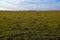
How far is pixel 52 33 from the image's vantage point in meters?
15.2

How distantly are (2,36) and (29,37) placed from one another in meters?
2.12

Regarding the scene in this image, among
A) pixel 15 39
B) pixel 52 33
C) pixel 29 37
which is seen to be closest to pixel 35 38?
pixel 29 37

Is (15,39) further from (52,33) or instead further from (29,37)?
(52,33)

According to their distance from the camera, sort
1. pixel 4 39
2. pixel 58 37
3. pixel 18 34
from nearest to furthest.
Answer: pixel 4 39 → pixel 58 37 → pixel 18 34

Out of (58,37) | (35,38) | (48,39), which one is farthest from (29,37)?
(58,37)

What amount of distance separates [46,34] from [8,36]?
10.3 feet

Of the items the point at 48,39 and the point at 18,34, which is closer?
the point at 48,39

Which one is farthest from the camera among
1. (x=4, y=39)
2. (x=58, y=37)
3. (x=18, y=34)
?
(x=18, y=34)

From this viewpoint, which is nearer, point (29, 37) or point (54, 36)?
point (29, 37)

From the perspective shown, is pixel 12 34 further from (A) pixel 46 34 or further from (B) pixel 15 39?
(A) pixel 46 34

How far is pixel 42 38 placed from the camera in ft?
43.9

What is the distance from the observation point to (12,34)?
14.6 m

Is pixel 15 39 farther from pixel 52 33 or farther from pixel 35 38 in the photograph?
pixel 52 33

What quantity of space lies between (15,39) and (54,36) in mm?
3185
